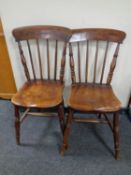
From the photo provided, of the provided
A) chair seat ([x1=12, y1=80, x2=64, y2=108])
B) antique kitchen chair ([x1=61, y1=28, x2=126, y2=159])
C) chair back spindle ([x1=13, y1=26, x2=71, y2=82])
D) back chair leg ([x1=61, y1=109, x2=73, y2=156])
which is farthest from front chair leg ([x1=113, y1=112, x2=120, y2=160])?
chair back spindle ([x1=13, y1=26, x2=71, y2=82])

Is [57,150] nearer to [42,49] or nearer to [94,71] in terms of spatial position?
[94,71]

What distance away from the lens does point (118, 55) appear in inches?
64.3

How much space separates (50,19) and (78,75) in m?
0.56

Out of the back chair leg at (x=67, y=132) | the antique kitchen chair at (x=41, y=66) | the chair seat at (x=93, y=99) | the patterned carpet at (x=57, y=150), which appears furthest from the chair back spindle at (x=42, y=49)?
the patterned carpet at (x=57, y=150)

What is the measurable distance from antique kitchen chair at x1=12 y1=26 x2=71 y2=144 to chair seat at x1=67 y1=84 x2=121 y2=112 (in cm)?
12

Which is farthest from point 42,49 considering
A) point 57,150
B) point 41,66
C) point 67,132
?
point 57,150

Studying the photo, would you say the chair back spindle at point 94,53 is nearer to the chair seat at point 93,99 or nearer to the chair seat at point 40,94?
the chair seat at point 93,99

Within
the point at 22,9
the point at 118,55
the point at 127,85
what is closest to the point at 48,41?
the point at 22,9

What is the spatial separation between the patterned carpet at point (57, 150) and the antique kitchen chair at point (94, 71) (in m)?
0.09

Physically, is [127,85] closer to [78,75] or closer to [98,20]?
[78,75]

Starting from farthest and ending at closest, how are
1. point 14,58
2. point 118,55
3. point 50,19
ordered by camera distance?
point 14,58 → point 118,55 → point 50,19

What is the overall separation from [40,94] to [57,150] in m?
0.53

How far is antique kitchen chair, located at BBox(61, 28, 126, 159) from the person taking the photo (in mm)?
1333

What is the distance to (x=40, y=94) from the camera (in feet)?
4.77
